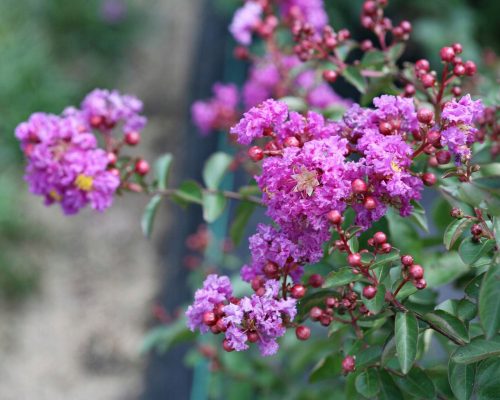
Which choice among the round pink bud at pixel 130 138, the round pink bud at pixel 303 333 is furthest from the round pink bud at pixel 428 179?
the round pink bud at pixel 130 138

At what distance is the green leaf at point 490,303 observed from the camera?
72 centimetres

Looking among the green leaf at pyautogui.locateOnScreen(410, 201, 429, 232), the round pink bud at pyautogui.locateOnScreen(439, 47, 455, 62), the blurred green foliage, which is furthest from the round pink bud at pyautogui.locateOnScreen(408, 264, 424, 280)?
the blurred green foliage

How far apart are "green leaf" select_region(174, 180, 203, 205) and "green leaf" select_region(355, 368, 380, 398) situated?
0.44 meters

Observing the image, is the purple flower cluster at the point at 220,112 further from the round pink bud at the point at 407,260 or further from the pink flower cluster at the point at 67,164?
the round pink bud at the point at 407,260

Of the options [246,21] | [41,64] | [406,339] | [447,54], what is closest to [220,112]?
[246,21]

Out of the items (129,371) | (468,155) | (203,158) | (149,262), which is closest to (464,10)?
(203,158)

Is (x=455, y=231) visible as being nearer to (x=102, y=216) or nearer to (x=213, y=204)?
(x=213, y=204)

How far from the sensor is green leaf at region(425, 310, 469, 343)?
2.68 feet

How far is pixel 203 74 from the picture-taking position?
3549 mm

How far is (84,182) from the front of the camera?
1.08 metres

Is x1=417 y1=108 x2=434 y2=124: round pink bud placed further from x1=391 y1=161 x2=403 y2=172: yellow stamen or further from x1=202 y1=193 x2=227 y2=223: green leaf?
x1=202 y1=193 x2=227 y2=223: green leaf

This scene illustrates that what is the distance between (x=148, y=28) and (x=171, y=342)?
10.4 feet

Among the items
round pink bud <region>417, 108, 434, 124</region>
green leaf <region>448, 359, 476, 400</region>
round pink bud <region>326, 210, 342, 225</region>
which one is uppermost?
round pink bud <region>417, 108, 434, 124</region>

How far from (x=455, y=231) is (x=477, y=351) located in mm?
144
